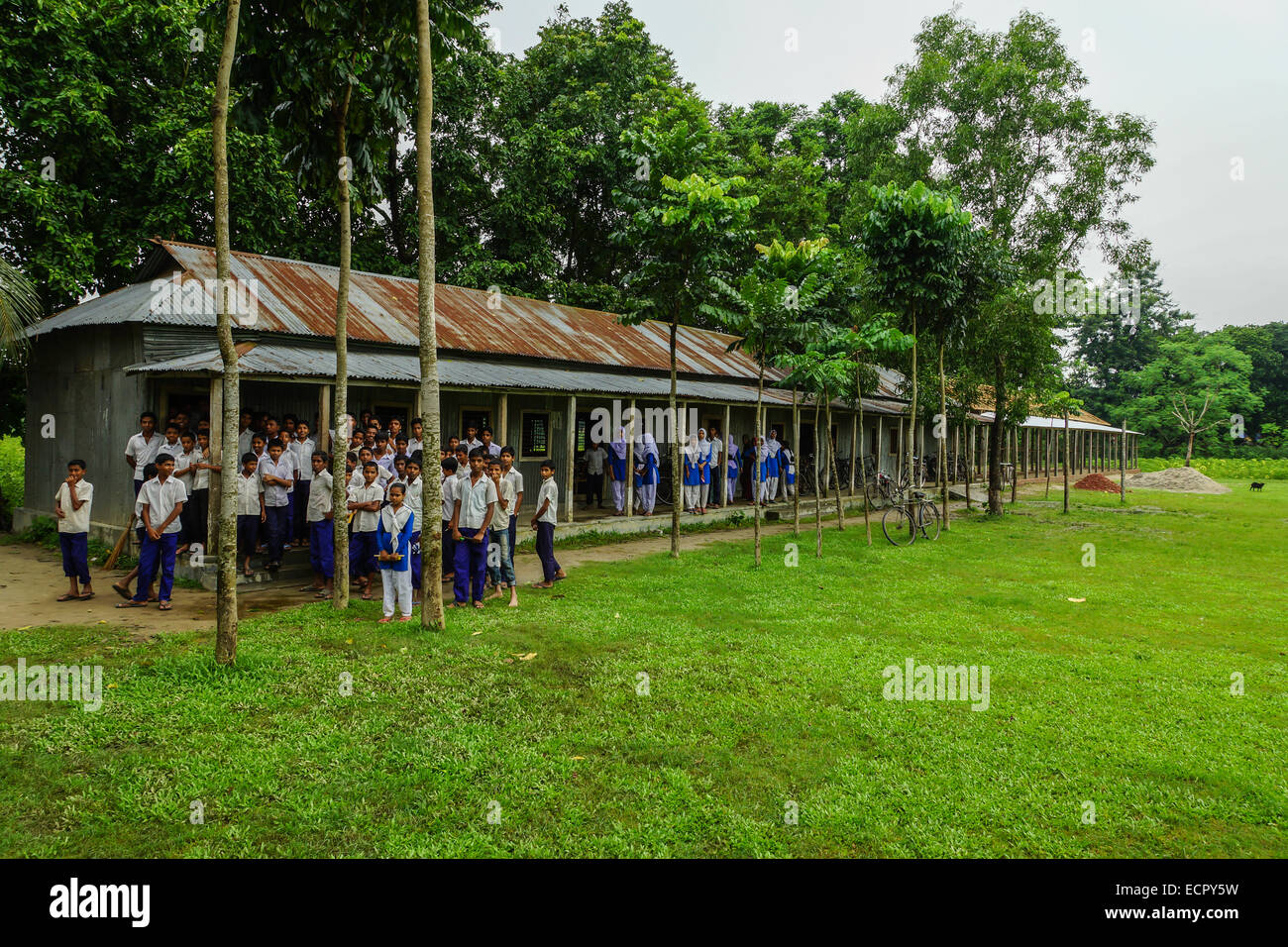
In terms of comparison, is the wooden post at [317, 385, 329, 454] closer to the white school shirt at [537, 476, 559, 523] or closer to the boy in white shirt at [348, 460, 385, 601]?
the boy in white shirt at [348, 460, 385, 601]

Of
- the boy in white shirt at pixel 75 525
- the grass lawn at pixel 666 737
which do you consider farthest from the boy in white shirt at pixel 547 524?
the boy in white shirt at pixel 75 525

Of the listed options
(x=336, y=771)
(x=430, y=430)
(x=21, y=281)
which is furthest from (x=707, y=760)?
(x=21, y=281)

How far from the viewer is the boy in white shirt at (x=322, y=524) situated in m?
9.51

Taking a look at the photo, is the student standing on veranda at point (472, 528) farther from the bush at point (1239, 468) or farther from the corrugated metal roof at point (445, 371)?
the bush at point (1239, 468)

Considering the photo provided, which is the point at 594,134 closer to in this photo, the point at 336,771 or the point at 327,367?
the point at 327,367

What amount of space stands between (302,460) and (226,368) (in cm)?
500

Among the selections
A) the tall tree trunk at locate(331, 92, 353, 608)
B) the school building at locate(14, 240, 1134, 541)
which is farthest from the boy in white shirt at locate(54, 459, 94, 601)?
the tall tree trunk at locate(331, 92, 353, 608)

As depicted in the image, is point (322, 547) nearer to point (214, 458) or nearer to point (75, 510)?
point (214, 458)

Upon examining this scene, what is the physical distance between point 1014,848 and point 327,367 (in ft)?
35.8

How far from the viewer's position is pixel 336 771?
15.1 feet

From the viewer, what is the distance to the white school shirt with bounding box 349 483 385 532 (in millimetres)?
9094

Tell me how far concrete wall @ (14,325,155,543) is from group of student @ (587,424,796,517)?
29.4ft

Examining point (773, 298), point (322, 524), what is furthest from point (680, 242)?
point (322, 524)

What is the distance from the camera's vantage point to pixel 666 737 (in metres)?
5.21
